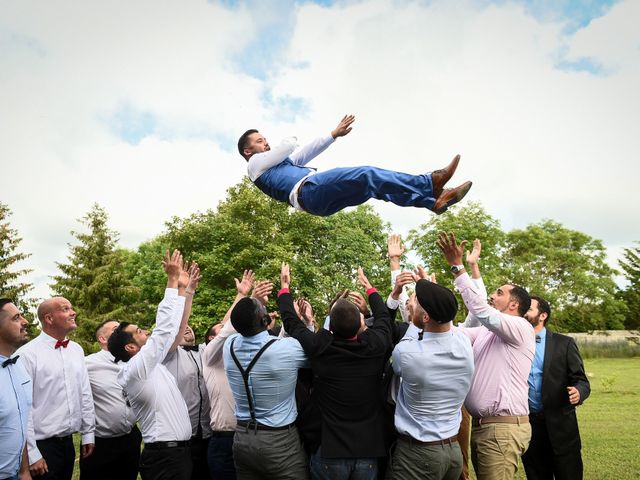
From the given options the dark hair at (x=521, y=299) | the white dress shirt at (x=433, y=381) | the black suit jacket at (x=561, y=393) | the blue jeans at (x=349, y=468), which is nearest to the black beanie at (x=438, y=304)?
the white dress shirt at (x=433, y=381)

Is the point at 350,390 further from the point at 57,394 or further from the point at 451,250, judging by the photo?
the point at 57,394

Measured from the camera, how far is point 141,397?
5.04 metres

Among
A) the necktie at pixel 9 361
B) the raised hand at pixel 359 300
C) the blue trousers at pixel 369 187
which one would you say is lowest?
the necktie at pixel 9 361

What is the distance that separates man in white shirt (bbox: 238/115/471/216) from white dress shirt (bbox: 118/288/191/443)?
2052 mm

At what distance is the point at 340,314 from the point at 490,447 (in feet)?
6.28

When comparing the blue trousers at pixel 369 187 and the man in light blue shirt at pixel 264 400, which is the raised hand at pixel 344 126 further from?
the man in light blue shirt at pixel 264 400

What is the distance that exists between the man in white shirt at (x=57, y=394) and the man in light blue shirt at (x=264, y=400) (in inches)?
84.0

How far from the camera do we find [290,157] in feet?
23.2

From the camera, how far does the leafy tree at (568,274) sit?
54.2 m

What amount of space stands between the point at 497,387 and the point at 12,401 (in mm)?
4236

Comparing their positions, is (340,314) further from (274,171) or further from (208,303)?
(208,303)

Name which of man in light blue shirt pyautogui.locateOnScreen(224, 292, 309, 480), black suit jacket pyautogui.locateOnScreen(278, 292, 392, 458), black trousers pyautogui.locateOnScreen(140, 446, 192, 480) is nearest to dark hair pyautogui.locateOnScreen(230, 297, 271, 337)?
man in light blue shirt pyautogui.locateOnScreen(224, 292, 309, 480)

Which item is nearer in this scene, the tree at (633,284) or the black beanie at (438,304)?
the black beanie at (438,304)

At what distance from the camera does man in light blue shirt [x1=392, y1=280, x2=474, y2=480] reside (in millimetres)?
4344
